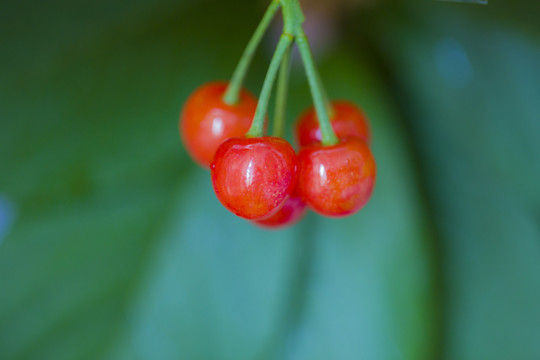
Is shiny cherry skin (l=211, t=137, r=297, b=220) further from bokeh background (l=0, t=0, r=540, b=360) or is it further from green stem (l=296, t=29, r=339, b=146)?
bokeh background (l=0, t=0, r=540, b=360)

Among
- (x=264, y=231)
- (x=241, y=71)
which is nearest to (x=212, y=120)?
(x=241, y=71)

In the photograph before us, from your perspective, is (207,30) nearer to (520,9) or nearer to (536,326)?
(520,9)

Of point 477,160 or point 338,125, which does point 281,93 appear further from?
point 477,160

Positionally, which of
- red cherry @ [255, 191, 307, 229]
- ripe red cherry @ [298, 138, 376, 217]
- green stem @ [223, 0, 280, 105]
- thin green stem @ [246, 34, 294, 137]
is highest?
green stem @ [223, 0, 280, 105]

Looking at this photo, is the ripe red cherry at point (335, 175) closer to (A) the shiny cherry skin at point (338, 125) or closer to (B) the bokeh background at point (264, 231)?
(A) the shiny cherry skin at point (338, 125)

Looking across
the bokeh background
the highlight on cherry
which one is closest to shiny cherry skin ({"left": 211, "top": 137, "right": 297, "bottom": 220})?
the highlight on cherry

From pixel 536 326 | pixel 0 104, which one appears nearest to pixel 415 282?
pixel 536 326

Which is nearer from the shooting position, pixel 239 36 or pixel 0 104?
pixel 0 104
